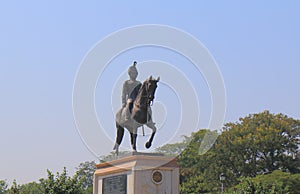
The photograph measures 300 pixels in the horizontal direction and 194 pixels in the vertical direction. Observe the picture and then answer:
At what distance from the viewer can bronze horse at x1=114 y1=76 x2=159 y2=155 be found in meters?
17.1

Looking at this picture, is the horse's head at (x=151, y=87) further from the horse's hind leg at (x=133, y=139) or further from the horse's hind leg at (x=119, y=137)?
the horse's hind leg at (x=119, y=137)

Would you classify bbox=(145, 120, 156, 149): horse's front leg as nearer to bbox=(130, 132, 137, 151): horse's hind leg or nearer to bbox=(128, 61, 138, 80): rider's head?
bbox=(130, 132, 137, 151): horse's hind leg

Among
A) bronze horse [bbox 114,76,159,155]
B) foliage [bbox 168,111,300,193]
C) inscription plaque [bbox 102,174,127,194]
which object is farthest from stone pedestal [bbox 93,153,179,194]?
foliage [bbox 168,111,300,193]

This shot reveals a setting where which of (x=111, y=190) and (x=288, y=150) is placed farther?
(x=288, y=150)

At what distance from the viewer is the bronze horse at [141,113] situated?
17.1 m

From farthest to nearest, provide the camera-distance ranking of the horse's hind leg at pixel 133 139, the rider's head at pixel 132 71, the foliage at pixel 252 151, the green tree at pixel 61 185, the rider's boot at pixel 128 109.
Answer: the foliage at pixel 252 151, the green tree at pixel 61 185, the rider's head at pixel 132 71, the rider's boot at pixel 128 109, the horse's hind leg at pixel 133 139

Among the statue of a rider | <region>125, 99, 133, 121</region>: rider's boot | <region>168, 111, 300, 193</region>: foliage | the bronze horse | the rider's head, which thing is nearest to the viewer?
the bronze horse

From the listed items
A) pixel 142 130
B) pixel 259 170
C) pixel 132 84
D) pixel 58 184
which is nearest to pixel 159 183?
pixel 142 130

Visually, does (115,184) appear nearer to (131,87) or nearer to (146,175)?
(146,175)

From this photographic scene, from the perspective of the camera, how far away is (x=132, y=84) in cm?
1891

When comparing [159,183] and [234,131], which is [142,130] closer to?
[159,183]

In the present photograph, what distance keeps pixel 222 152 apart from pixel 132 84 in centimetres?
3626

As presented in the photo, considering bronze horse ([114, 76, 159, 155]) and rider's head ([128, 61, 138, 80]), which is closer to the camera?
bronze horse ([114, 76, 159, 155])

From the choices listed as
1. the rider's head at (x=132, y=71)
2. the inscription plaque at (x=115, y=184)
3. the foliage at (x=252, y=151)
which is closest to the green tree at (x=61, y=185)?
the inscription plaque at (x=115, y=184)
